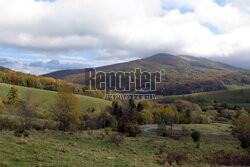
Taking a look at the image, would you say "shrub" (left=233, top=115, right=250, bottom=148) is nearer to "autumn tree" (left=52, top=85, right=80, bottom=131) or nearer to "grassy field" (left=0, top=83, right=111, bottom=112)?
"autumn tree" (left=52, top=85, right=80, bottom=131)

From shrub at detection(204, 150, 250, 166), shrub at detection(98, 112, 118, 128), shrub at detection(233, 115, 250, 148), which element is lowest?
shrub at detection(98, 112, 118, 128)

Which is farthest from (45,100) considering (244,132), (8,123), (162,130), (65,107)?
(244,132)

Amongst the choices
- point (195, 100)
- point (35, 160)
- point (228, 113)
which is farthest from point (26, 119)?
point (195, 100)

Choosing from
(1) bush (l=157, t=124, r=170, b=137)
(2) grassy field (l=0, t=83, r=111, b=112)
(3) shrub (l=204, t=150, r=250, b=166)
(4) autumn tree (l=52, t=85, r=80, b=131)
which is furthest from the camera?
(2) grassy field (l=0, t=83, r=111, b=112)

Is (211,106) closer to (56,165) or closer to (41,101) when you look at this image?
(41,101)

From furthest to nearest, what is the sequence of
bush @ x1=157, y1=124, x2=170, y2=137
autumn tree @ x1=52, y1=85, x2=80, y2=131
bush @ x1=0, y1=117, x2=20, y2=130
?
bush @ x1=157, y1=124, x2=170, y2=137, autumn tree @ x1=52, y1=85, x2=80, y2=131, bush @ x1=0, y1=117, x2=20, y2=130

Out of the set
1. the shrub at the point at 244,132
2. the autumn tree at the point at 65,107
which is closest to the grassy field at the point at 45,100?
the autumn tree at the point at 65,107

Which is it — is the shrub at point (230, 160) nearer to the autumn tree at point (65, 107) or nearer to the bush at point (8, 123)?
the autumn tree at point (65, 107)

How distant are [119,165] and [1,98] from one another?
79.9m

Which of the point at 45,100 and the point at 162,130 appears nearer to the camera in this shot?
the point at 162,130

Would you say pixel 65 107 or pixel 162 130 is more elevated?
pixel 65 107

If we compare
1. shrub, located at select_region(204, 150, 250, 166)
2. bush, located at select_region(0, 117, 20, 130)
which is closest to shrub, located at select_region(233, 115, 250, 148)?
shrub, located at select_region(204, 150, 250, 166)

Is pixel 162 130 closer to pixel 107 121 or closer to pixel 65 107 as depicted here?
pixel 107 121

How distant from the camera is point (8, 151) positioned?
A: 12.7 meters
